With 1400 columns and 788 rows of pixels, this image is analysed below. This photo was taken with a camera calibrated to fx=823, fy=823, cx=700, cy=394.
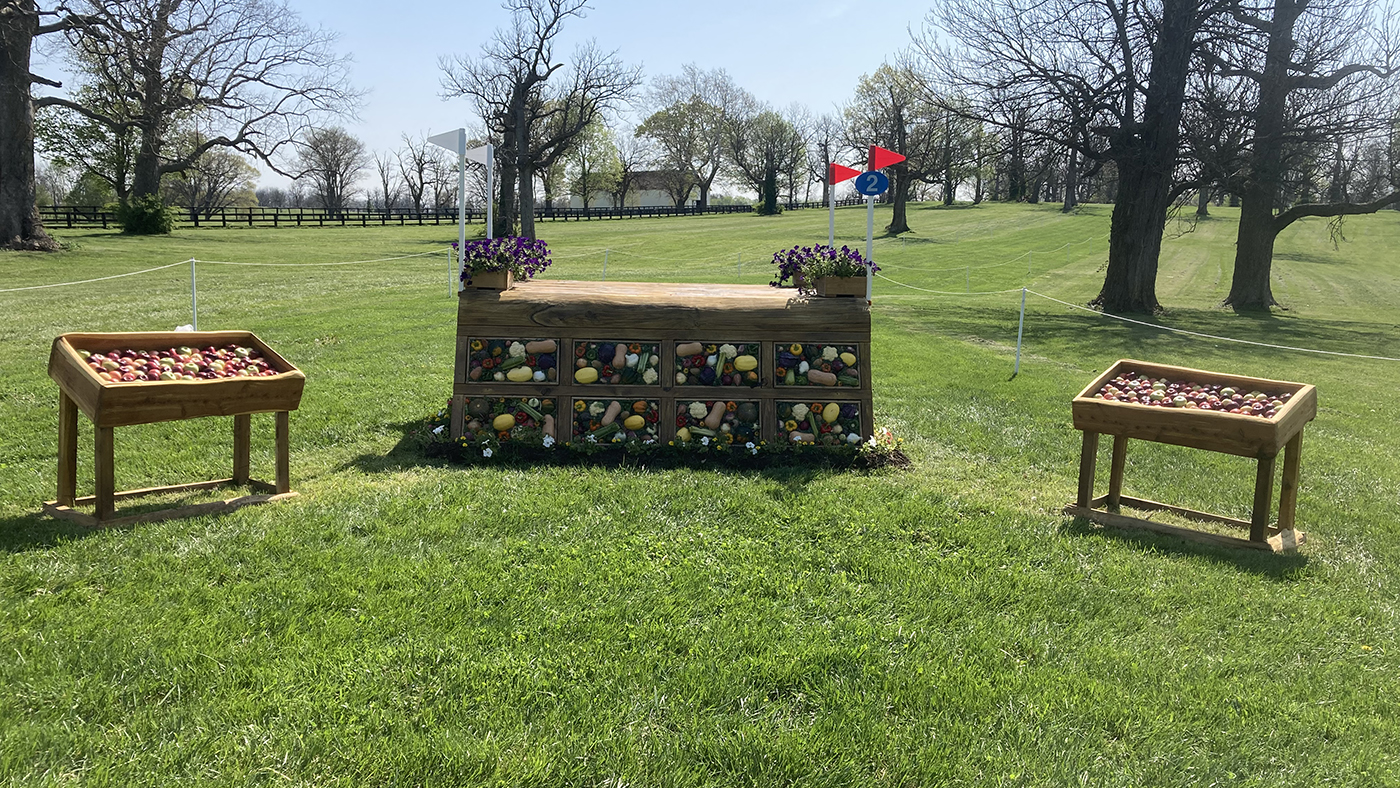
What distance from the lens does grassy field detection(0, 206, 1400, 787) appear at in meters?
2.86

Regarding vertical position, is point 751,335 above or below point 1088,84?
below

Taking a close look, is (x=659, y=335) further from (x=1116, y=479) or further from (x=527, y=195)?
(x=527, y=195)

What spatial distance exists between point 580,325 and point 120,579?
3603 millimetres

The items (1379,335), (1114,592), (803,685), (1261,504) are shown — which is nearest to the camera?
(803,685)

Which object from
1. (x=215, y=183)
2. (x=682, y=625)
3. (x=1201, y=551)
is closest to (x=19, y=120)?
(x=682, y=625)

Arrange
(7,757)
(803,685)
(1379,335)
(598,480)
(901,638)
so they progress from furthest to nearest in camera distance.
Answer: (1379,335) < (598,480) < (901,638) < (803,685) < (7,757)

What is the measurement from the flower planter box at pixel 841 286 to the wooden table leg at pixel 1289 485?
318cm

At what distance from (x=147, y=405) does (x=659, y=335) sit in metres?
3.55

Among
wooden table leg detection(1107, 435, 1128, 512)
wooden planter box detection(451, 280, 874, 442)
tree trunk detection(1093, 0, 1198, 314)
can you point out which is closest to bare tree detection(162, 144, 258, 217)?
tree trunk detection(1093, 0, 1198, 314)

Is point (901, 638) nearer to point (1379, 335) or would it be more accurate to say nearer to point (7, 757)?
point (7, 757)

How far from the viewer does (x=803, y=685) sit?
332cm

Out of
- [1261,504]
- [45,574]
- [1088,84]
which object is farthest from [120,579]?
[1088,84]

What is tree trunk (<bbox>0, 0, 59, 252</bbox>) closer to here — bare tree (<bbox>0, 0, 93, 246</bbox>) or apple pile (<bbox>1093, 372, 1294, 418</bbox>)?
bare tree (<bbox>0, 0, 93, 246</bbox>)

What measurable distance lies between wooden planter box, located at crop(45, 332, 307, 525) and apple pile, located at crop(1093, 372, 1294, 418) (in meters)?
5.52
